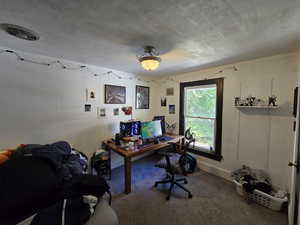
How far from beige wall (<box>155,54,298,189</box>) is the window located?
0.42 ft

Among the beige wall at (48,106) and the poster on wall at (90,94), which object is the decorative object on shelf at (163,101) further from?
the poster on wall at (90,94)

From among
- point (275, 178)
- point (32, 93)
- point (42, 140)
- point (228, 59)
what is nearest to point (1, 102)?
point (32, 93)

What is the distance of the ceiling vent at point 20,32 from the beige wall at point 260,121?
2895 mm

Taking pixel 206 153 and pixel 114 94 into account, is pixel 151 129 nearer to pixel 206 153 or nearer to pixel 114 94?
pixel 114 94

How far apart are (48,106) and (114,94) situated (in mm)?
1231

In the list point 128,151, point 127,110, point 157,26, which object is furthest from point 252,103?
point 127,110

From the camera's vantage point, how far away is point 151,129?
9.82ft

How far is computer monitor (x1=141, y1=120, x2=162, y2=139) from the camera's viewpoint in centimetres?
286

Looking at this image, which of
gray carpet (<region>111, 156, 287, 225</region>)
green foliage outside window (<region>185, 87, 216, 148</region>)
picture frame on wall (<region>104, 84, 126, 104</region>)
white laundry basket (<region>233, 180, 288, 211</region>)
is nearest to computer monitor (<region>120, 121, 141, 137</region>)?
picture frame on wall (<region>104, 84, 126, 104</region>)

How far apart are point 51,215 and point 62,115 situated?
5.82 feet

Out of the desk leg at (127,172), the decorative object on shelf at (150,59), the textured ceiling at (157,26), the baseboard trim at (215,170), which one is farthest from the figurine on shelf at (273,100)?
the desk leg at (127,172)

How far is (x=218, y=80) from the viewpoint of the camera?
2734mm

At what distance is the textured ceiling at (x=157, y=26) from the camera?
1.03m

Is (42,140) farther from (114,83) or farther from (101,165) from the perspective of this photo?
(114,83)
